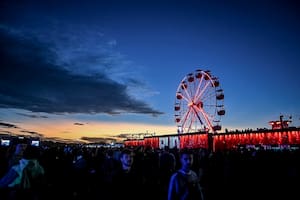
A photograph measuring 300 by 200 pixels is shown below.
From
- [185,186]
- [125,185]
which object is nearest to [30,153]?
[125,185]

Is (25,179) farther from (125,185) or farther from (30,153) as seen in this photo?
(125,185)

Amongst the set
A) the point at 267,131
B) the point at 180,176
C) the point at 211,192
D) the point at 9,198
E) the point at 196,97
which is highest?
the point at 196,97

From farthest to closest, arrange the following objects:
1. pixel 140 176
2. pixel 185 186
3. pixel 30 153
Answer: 1. pixel 140 176
2. pixel 30 153
3. pixel 185 186

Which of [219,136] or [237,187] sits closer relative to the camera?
[237,187]

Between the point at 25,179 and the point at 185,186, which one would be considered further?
the point at 25,179

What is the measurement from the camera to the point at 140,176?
5242mm

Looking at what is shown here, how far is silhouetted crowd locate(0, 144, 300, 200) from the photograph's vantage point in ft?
→ 12.8

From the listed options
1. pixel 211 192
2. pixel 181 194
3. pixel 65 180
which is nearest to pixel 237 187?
pixel 211 192

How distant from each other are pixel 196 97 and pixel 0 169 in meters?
30.3

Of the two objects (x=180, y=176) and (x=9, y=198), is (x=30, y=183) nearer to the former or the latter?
(x=9, y=198)

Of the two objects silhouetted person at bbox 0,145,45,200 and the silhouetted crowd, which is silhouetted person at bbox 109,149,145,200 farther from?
silhouetted person at bbox 0,145,45,200

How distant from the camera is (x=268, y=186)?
1070 cm

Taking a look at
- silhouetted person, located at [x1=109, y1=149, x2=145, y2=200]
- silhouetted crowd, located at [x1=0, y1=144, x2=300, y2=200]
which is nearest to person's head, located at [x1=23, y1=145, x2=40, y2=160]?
silhouetted crowd, located at [x1=0, y1=144, x2=300, y2=200]

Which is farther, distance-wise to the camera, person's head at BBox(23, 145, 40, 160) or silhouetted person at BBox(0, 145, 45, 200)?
person's head at BBox(23, 145, 40, 160)
